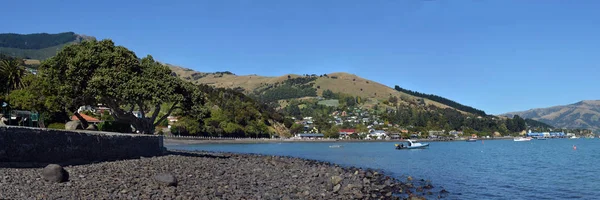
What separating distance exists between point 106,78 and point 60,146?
16.7m

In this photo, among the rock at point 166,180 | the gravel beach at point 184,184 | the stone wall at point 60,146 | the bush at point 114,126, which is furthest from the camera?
the bush at point 114,126

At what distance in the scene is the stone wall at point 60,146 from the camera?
20.0 m

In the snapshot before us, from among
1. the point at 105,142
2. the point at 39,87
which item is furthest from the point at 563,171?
the point at 39,87

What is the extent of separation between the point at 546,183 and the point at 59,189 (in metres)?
33.0

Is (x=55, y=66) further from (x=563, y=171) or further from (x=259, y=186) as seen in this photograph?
(x=563, y=171)

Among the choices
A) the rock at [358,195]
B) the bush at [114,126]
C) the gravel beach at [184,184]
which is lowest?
the rock at [358,195]

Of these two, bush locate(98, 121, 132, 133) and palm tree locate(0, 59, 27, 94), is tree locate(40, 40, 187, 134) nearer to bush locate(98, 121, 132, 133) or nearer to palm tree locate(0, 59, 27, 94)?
bush locate(98, 121, 132, 133)

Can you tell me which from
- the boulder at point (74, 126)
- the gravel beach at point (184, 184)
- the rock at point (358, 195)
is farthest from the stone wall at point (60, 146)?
the rock at point (358, 195)

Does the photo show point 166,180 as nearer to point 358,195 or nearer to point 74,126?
point 358,195

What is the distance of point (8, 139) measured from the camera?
781 inches

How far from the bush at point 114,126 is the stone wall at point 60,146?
16.1m

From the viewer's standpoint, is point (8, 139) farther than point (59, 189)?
Yes

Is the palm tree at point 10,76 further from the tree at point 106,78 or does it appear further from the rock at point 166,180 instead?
the rock at point 166,180

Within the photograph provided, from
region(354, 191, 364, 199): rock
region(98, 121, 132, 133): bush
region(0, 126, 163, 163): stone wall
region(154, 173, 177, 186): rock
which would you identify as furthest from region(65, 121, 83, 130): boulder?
region(354, 191, 364, 199): rock
